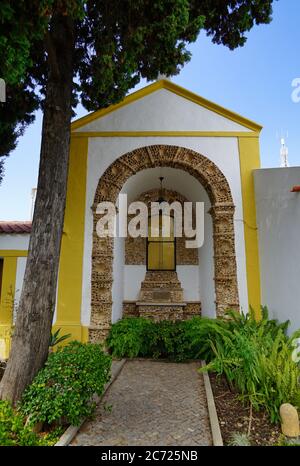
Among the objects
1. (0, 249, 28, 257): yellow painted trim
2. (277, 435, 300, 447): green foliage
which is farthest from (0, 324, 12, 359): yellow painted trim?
(277, 435, 300, 447): green foliage

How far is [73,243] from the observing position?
22.1 ft

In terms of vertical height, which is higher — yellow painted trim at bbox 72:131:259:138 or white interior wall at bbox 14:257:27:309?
yellow painted trim at bbox 72:131:259:138

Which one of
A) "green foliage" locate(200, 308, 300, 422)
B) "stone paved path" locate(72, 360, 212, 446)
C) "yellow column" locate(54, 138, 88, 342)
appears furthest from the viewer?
"yellow column" locate(54, 138, 88, 342)

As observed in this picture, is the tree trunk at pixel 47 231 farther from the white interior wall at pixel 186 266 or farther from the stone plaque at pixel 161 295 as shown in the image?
the stone plaque at pixel 161 295

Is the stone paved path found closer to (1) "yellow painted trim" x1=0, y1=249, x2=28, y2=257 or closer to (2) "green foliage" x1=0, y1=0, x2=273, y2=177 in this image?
(1) "yellow painted trim" x1=0, y1=249, x2=28, y2=257

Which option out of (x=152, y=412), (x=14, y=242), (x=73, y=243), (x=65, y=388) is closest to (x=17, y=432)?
(x=65, y=388)

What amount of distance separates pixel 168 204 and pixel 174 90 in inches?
134

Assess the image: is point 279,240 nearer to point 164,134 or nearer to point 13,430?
point 164,134

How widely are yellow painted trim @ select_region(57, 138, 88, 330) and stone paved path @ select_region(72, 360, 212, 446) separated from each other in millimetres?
2025

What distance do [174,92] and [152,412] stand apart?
7.30 meters

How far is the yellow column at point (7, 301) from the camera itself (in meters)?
6.11

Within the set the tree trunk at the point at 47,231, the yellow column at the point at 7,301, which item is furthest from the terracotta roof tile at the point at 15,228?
the tree trunk at the point at 47,231

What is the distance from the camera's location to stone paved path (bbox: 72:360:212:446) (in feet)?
10.3
